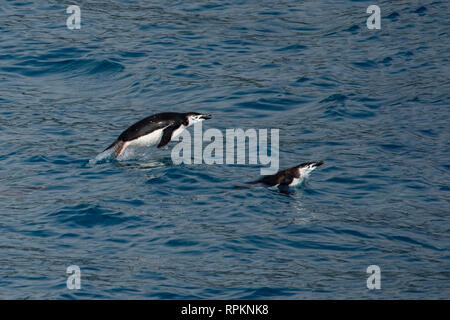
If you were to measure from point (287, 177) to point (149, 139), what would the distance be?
317cm

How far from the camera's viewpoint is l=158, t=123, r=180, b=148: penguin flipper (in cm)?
1680

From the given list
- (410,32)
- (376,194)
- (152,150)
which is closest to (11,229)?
(152,150)

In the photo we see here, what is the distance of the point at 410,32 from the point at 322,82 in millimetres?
4483

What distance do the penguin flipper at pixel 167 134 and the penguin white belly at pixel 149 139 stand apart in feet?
0.36

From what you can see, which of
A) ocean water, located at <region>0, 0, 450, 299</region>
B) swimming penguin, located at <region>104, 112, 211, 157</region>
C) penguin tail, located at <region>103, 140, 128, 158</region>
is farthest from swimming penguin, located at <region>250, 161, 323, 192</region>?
penguin tail, located at <region>103, 140, 128, 158</region>

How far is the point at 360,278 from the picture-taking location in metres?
11.8

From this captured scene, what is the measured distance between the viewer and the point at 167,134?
16.9 meters

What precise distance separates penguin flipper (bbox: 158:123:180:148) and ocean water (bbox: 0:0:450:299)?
0.41m

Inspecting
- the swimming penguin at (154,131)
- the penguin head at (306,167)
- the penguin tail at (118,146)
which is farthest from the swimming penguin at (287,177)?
the penguin tail at (118,146)

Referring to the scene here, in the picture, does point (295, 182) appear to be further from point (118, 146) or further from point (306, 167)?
point (118, 146)

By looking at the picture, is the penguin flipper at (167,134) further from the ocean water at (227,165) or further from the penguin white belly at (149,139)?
the ocean water at (227,165)

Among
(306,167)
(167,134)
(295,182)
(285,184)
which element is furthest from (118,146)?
(306,167)

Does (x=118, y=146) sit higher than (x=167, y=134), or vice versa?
(x=167, y=134)
